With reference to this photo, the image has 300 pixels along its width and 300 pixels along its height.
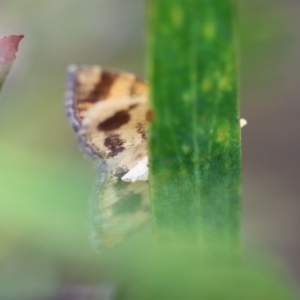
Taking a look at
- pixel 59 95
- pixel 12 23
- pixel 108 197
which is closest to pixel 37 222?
pixel 108 197

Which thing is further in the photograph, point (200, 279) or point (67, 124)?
point (67, 124)

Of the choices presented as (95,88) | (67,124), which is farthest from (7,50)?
(67,124)

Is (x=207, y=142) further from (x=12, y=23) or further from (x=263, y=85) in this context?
(x=12, y=23)

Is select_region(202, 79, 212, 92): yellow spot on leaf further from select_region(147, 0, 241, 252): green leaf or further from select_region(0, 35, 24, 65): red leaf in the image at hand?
select_region(0, 35, 24, 65): red leaf

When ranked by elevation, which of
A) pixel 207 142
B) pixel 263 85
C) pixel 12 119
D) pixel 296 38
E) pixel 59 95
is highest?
pixel 296 38

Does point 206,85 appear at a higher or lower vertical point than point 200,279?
higher

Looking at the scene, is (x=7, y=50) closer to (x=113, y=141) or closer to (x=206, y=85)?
(x=113, y=141)

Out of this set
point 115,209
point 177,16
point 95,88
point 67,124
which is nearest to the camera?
point 177,16
